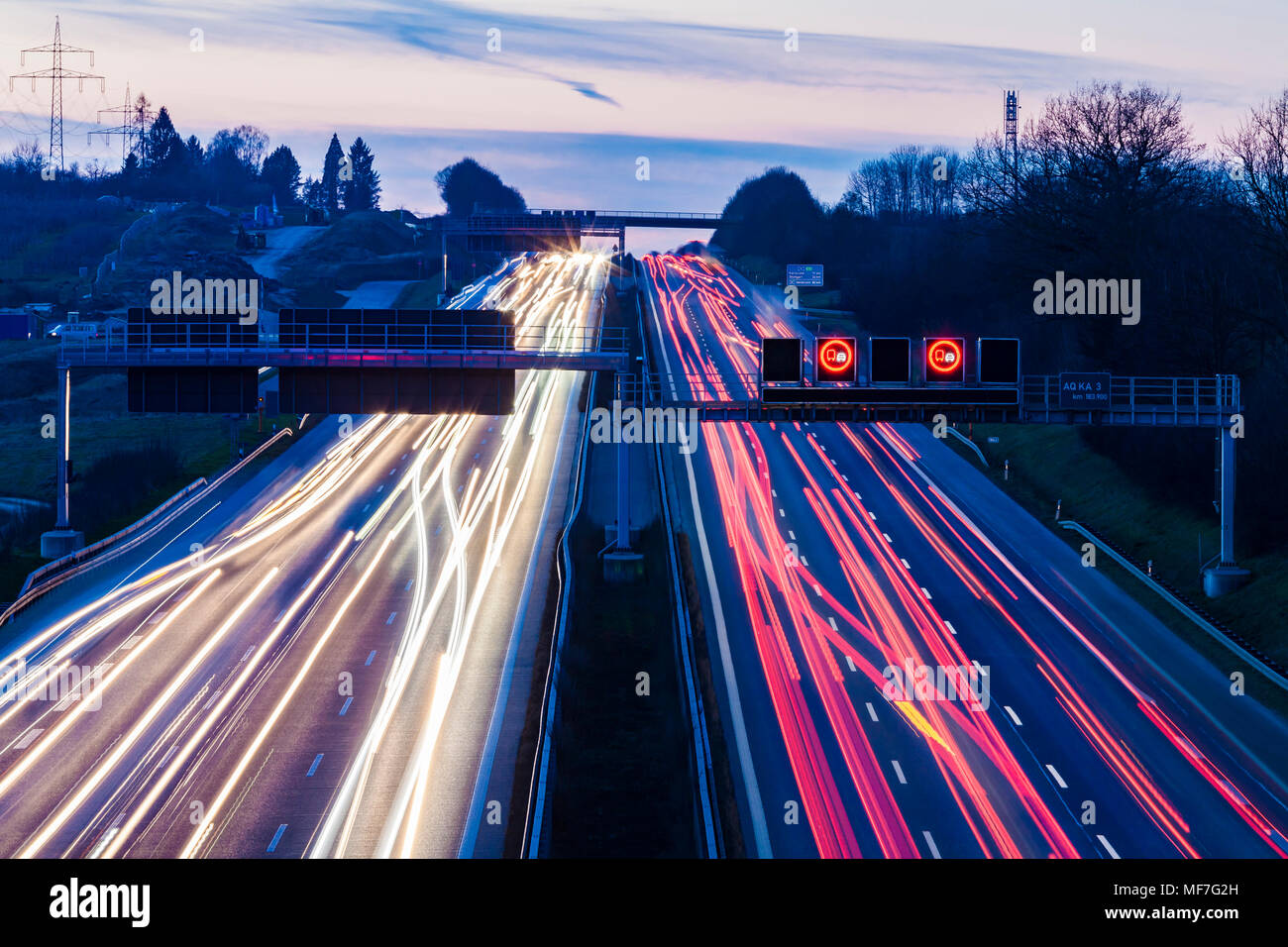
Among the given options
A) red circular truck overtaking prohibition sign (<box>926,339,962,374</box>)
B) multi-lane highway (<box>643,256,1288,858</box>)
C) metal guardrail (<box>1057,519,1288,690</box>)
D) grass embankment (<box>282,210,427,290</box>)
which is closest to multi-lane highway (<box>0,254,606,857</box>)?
multi-lane highway (<box>643,256,1288,858</box>)

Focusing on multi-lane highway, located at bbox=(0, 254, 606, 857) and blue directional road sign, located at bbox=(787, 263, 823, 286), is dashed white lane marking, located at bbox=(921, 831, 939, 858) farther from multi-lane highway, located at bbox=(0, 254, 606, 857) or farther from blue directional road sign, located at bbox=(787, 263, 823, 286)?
blue directional road sign, located at bbox=(787, 263, 823, 286)

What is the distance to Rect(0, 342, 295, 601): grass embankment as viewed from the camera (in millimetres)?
56781

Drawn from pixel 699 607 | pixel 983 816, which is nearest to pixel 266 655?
pixel 699 607

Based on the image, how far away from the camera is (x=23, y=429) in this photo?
88.6 metres

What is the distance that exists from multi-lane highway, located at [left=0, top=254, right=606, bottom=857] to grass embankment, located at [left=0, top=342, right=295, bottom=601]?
4.03 m

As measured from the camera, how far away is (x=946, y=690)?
37688 mm

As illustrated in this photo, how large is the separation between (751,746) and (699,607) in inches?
435

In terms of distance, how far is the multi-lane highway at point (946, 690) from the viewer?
95.9ft

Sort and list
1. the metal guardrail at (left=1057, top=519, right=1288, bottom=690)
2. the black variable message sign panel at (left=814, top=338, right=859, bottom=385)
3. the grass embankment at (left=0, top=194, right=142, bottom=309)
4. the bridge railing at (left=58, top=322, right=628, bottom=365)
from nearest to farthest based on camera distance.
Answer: the metal guardrail at (left=1057, top=519, right=1288, bottom=690) → the black variable message sign panel at (left=814, top=338, right=859, bottom=385) → the bridge railing at (left=58, top=322, right=628, bottom=365) → the grass embankment at (left=0, top=194, right=142, bottom=309)

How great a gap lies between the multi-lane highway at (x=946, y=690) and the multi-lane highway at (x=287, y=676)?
6807mm

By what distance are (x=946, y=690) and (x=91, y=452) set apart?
57.8 metres

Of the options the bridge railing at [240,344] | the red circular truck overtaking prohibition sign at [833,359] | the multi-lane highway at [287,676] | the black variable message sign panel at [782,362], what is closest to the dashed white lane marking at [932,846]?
the multi-lane highway at [287,676]

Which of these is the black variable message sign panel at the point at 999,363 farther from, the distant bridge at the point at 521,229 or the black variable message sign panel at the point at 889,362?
the distant bridge at the point at 521,229
